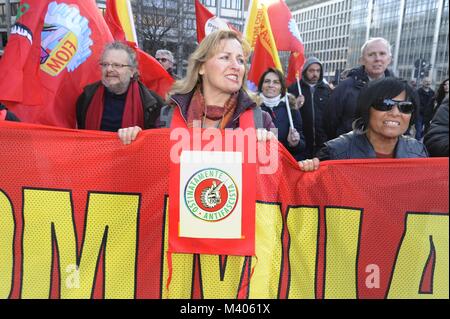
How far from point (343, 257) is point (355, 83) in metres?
2.29

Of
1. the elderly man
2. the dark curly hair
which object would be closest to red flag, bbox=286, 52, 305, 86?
the elderly man

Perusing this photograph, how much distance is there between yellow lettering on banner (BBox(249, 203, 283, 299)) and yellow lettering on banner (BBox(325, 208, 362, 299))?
0.28 meters

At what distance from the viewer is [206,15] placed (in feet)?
16.6

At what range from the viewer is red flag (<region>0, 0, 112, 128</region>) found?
2.69 metres

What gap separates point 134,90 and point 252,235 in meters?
1.60

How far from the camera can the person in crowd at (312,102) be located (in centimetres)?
506

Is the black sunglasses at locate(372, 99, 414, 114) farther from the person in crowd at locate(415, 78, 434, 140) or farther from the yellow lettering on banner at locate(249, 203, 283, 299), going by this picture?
the person in crowd at locate(415, 78, 434, 140)

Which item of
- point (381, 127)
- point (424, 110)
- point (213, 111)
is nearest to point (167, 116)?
point (213, 111)

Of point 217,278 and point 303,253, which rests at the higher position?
point 303,253

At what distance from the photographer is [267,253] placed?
7.24 ft

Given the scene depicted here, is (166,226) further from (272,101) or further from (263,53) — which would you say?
(263,53)

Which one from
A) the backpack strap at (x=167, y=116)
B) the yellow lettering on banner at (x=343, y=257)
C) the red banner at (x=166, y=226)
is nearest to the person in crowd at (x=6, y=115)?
the red banner at (x=166, y=226)

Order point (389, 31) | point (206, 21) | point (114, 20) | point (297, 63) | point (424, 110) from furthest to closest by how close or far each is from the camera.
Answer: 1. point (389, 31)
2. point (424, 110)
3. point (297, 63)
4. point (206, 21)
5. point (114, 20)
